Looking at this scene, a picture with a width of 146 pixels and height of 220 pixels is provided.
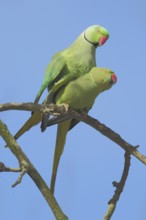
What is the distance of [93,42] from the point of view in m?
2.85

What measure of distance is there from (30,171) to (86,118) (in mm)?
577

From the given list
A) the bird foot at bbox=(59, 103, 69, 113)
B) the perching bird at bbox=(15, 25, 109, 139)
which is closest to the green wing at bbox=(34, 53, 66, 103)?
the perching bird at bbox=(15, 25, 109, 139)

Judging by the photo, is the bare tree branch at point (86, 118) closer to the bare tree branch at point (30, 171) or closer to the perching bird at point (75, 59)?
the bare tree branch at point (30, 171)

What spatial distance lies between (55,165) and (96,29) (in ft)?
3.13

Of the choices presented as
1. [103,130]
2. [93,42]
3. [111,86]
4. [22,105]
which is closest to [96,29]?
[93,42]

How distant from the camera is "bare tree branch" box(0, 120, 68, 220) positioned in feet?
6.11

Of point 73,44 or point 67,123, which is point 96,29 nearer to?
point 73,44

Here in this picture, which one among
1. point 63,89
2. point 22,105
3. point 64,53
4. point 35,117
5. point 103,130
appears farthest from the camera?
point 64,53

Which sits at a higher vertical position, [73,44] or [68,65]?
[73,44]

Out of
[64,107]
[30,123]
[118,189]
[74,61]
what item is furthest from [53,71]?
[118,189]

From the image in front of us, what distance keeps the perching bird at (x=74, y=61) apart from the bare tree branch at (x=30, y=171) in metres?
0.52

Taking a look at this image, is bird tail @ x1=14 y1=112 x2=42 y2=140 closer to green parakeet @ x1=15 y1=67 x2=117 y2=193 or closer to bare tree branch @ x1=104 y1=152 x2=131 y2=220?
green parakeet @ x1=15 y1=67 x2=117 y2=193

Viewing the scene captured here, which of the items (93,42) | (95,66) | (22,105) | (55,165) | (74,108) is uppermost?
(93,42)

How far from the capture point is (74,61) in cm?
269
